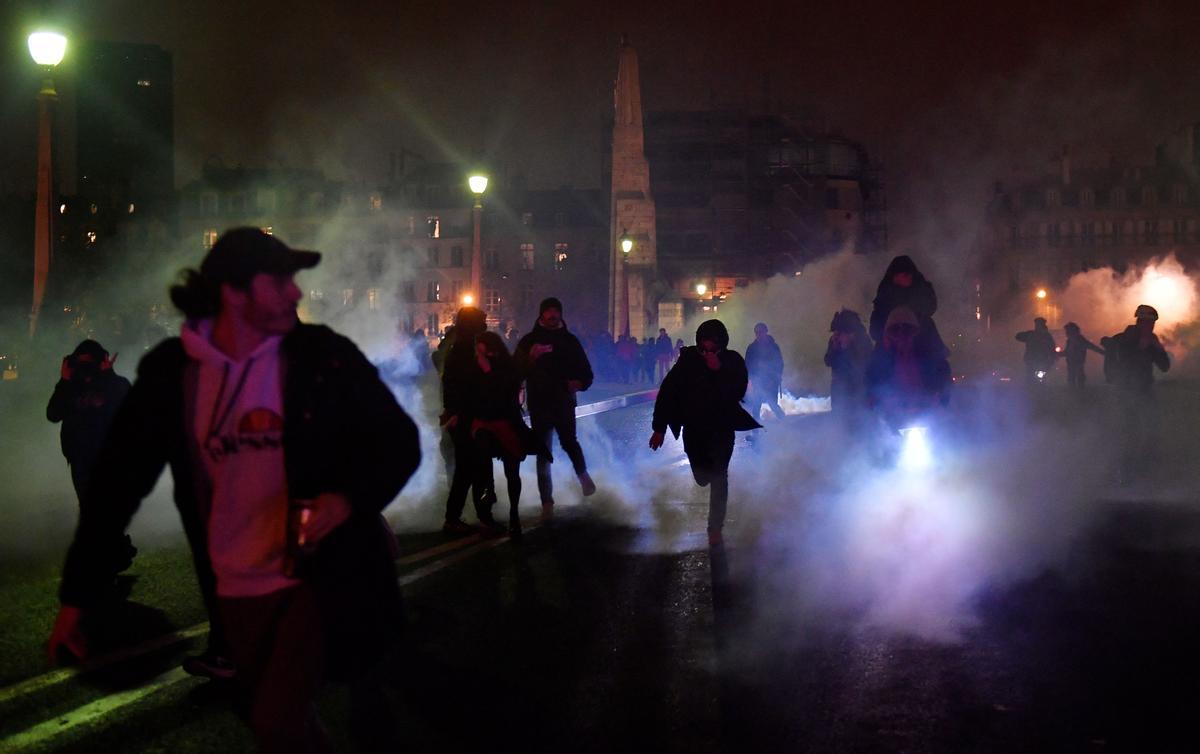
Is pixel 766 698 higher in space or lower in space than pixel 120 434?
lower

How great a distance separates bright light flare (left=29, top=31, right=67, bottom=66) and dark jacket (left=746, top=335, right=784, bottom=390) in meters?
11.4

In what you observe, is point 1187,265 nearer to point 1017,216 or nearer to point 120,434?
point 1017,216

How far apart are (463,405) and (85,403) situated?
9.17 ft

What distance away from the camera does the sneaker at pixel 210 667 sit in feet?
17.5

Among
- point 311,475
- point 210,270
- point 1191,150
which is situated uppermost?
point 1191,150

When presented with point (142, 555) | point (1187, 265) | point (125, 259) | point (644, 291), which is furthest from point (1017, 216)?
point (142, 555)

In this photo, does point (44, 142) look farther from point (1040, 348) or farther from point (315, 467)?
point (1040, 348)

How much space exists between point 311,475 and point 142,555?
269 inches

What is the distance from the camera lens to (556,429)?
11328mm

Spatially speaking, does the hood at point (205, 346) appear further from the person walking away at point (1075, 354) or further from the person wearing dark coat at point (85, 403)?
the person walking away at point (1075, 354)

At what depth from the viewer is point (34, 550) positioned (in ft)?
32.3

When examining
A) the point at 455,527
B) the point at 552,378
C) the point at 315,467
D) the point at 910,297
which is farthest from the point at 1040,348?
the point at 315,467

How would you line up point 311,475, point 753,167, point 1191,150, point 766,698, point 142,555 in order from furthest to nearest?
1. point 1191,150
2. point 753,167
3. point 142,555
4. point 766,698
5. point 311,475

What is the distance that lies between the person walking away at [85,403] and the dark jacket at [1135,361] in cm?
1240
